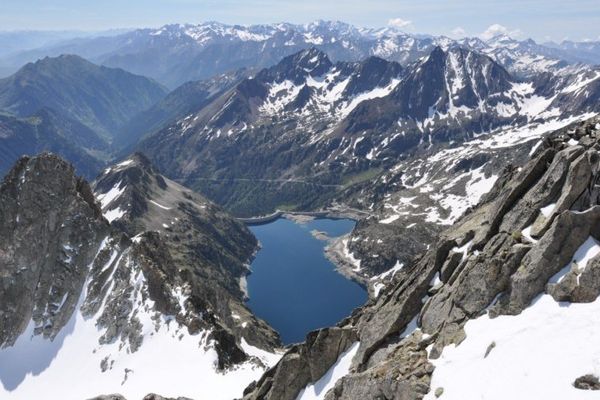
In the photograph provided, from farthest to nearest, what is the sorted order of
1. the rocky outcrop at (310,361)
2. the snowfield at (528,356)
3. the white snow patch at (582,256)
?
the rocky outcrop at (310,361)
the white snow patch at (582,256)
the snowfield at (528,356)

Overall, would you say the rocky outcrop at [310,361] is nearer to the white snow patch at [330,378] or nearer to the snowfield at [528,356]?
the white snow patch at [330,378]

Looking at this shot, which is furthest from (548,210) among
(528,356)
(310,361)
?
(310,361)

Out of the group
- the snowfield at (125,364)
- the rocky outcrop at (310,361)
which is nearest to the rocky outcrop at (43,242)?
the snowfield at (125,364)

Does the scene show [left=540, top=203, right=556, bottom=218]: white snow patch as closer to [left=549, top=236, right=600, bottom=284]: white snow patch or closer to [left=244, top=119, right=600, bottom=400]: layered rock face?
[left=244, top=119, right=600, bottom=400]: layered rock face

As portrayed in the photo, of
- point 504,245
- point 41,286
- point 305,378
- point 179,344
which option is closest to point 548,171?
point 504,245

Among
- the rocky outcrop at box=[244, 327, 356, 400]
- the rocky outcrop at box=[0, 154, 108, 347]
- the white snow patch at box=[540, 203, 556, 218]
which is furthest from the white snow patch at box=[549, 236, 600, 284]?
the rocky outcrop at box=[0, 154, 108, 347]

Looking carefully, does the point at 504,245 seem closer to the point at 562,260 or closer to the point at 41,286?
Answer: the point at 562,260

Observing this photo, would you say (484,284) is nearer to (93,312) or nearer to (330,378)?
(330,378)

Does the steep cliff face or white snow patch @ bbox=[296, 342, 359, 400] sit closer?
white snow patch @ bbox=[296, 342, 359, 400]

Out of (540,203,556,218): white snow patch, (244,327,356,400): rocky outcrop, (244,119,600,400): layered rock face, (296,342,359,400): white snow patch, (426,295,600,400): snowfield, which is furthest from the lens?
(244,327,356,400): rocky outcrop

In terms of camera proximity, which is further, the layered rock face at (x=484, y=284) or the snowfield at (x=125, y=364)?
the snowfield at (x=125, y=364)
